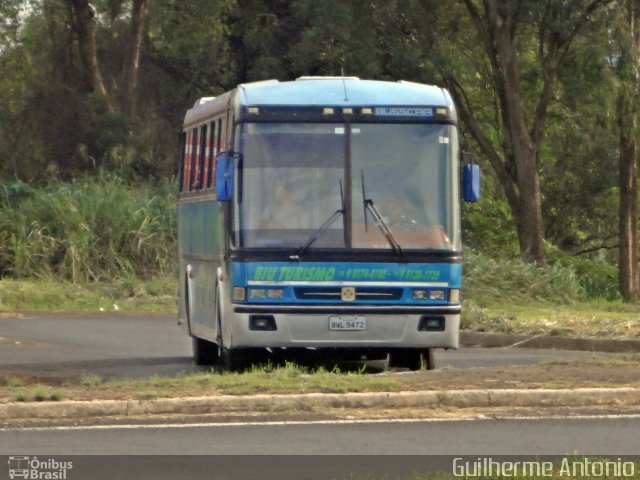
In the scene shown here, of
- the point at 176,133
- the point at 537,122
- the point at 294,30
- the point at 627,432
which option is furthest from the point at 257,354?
the point at 176,133

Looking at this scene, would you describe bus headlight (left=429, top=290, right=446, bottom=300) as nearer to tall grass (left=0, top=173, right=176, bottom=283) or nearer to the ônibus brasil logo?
the ônibus brasil logo

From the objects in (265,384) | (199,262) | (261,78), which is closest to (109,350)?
(199,262)

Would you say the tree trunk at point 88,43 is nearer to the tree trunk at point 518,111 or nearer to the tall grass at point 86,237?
the tall grass at point 86,237

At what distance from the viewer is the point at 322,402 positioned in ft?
40.9

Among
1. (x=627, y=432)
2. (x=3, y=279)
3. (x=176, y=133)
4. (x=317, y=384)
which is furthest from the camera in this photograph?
(x=176, y=133)

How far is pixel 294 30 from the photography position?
40.2 metres

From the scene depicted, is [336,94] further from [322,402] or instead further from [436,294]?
[322,402]

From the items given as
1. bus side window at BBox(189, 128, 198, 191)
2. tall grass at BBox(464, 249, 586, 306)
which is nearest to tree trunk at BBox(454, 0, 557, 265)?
tall grass at BBox(464, 249, 586, 306)

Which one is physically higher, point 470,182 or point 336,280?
point 470,182

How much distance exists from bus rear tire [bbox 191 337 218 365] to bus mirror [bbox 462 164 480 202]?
165 inches

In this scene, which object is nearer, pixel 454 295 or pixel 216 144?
pixel 454 295

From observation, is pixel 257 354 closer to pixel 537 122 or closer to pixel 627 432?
pixel 627 432

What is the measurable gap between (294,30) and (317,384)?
27.9m

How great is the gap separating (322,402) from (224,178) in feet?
12.3
